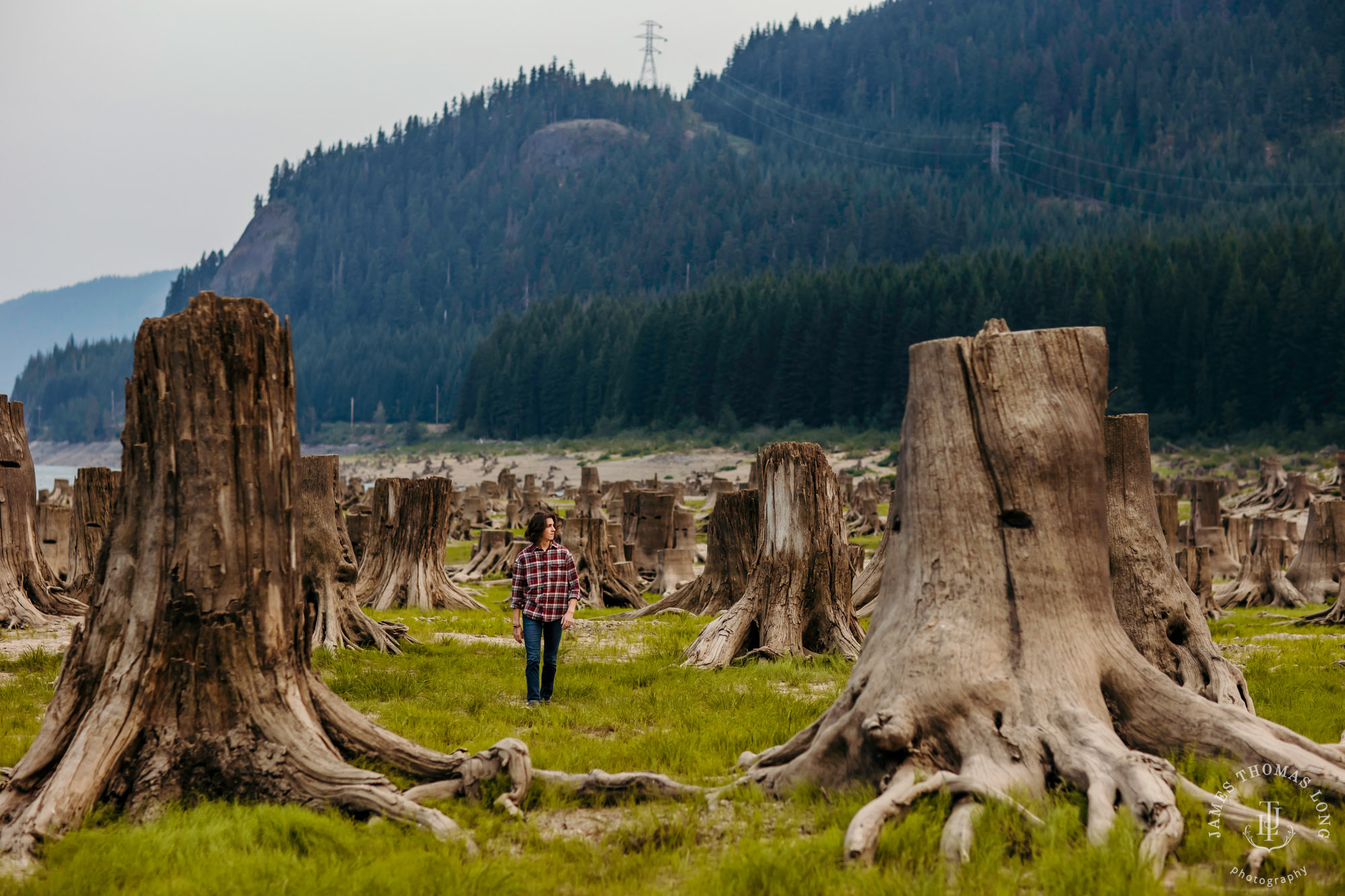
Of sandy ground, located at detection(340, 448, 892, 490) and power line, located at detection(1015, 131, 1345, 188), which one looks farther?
power line, located at detection(1015, 131, 1345, 188)

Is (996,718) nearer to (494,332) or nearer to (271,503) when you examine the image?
(271,503)

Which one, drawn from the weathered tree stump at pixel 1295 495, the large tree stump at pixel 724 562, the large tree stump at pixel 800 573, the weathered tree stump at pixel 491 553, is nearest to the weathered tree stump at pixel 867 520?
the weathered tree stump at pixel 1295 495

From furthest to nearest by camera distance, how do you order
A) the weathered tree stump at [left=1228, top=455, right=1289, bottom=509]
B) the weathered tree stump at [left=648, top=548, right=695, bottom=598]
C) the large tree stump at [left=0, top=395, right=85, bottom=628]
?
the weathered tree stump at [left=1228, top=455, right=1289, bottom=509] < the weathered tree stump at [left=648, top=548, right=695, bottom=598] < the large tree stump at [left=0, top=395, right=85, bottom=628]

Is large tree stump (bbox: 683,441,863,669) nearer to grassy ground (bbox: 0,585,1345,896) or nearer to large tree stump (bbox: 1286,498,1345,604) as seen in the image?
grassy ground (bbox: 0,585,1345,896)

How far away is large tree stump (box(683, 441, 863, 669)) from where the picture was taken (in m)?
10.5

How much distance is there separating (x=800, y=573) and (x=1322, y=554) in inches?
401

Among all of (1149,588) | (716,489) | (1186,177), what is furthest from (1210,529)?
(1186,177)

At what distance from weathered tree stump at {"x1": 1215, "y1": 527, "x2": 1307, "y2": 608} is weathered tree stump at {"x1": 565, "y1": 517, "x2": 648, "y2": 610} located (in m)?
9.70

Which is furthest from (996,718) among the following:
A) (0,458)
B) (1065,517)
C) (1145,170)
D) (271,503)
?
(1145,170)

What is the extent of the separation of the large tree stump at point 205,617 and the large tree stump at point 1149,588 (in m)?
4.89

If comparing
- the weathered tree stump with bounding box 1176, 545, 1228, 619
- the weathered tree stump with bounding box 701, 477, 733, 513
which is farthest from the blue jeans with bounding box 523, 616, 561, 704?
the weathered tree stump with bounding box 701, 477, 733, 513

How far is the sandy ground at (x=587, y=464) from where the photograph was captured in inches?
2242

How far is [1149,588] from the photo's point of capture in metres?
7.16

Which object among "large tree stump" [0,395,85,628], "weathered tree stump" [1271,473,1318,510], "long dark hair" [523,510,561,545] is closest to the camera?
"long dark hair" [523,510,561,545]
